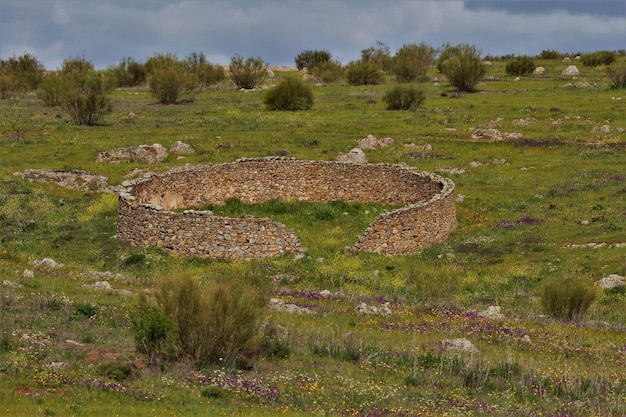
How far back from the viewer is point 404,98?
198 feet

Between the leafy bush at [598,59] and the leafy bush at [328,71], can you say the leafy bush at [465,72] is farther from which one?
the leafy bush at [598,59]

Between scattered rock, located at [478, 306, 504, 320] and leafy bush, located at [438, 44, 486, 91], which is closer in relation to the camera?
scattered rock, located at [478, 306, 504, 320]

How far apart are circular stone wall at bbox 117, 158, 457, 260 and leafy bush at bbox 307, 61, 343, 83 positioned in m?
54.7

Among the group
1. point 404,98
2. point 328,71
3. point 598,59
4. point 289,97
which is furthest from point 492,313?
point 598,59

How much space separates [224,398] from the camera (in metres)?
12.6

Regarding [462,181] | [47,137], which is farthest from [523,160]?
[47,137]

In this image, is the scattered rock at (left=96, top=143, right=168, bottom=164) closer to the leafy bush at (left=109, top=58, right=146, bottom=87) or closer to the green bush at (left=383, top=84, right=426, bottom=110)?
the green bush at (left=383, top=84, right=426, bottom=110)

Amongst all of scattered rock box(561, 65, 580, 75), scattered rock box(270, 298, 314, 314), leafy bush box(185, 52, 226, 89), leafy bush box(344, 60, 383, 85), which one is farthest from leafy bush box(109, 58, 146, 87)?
scattered rock box(270, 298, 314, 314)

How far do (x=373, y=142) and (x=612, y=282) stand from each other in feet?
83.6

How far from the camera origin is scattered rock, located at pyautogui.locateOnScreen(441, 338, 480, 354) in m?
16.0

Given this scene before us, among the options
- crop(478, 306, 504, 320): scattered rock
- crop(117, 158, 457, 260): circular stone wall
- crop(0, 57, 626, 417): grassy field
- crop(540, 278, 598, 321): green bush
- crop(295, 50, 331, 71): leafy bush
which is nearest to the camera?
crop(0, 57, 626, 417): grassy field

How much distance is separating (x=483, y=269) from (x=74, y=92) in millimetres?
39814

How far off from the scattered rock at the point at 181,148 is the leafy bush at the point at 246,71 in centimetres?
4005

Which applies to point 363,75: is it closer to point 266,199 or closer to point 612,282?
point 266,199
